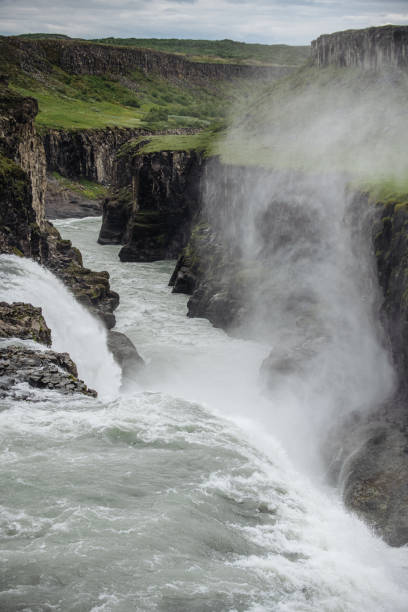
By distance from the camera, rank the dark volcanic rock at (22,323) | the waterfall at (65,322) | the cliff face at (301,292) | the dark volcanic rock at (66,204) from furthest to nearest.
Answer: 1. the dark volcanic rock at (66,204)
2. the waterfall at (65,322)
3. the dark volcanic rock at (22,323)
4. the cliff face at (301,292)

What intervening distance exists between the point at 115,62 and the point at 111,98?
78.7 ft

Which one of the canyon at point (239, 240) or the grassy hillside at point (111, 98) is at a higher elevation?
the grassy hillside at point (111, 98)

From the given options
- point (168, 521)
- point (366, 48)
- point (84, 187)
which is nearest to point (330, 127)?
point (366, 48)

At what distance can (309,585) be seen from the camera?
12.4 metres

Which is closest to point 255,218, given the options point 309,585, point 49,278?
point 49,278

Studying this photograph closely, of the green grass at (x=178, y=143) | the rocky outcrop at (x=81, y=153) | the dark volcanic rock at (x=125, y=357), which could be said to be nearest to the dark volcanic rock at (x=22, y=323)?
the dark volcanic rock at (x=125, y=357)

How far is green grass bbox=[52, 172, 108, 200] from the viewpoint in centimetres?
8181

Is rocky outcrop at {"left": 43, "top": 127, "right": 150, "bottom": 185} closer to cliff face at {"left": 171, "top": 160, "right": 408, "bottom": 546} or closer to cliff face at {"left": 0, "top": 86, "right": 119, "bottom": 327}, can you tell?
cliff face at {"left": 171, "top": 160, "right": 408, "bottom": 546}

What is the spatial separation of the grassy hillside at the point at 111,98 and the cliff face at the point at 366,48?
46.3 m

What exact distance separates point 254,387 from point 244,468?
36.9 ft

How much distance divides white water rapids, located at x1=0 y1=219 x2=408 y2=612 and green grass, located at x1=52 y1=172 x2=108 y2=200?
64.9 m

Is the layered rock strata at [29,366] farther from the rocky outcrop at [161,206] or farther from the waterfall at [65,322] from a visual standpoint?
the rocky outcrop at [161,206]

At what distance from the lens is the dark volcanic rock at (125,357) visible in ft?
92.2

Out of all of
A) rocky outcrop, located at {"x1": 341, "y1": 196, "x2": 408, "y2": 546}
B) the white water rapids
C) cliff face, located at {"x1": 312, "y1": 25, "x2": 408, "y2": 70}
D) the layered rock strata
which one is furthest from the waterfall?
cliff face, located at {"x1": 312, "y1": 25, "x2": 408, "y2": 70}
